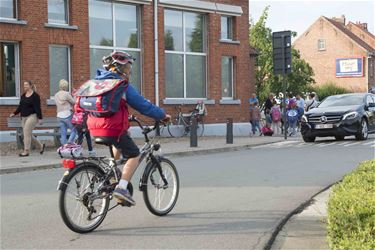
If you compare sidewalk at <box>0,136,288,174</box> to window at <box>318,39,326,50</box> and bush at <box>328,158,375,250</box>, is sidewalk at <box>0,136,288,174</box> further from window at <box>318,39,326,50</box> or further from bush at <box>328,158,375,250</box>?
window at <box>318,39,326,50</box>

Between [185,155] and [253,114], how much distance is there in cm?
866

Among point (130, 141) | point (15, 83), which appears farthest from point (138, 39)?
point (130, 141)

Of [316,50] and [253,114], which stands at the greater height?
[316,50]

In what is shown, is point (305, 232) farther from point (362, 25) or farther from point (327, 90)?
point (362, 25)

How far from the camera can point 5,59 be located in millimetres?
17281

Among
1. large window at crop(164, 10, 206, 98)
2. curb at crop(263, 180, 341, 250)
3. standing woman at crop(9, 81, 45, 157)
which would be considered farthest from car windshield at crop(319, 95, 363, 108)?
curb at crop(263, 180, 341, 250)

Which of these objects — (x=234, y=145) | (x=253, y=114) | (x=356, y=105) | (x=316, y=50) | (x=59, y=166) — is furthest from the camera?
(x=316, y=50)

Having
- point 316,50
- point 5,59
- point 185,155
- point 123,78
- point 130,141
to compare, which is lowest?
point 185,155

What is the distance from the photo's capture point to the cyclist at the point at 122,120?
5617mm

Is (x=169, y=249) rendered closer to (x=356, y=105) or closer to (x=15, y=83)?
(x=15, y=83)

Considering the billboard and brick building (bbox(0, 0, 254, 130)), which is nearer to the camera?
brick building (bbox(0, 0, 254, 130))

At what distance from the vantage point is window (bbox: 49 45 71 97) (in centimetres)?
1839

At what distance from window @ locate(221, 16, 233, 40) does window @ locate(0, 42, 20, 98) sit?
32.8 ft

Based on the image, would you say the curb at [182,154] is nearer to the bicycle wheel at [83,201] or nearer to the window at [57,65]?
the window at [57,65]
